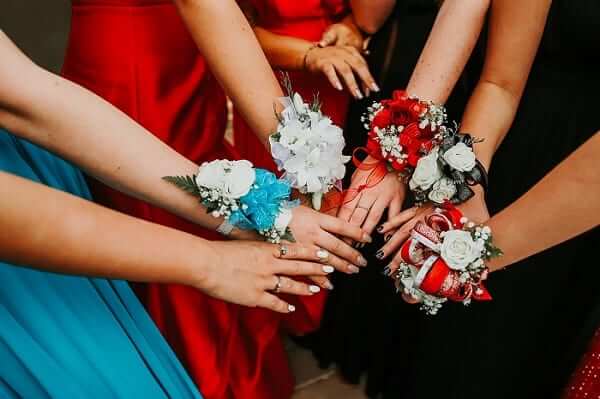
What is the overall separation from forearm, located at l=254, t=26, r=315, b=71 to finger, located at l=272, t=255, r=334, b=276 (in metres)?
0.43

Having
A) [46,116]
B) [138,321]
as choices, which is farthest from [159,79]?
[138,321]

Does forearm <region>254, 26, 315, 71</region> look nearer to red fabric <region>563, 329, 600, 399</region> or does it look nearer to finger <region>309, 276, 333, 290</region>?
finger <region>309, 276, 333, 290</region>

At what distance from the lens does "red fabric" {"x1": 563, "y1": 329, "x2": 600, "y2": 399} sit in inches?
35.6

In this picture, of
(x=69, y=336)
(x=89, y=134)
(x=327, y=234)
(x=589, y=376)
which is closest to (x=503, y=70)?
(x=327, y=234)

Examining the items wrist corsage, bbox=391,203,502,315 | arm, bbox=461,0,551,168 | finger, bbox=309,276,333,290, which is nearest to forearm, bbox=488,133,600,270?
wrist corsage, bbox=391,203,502,315

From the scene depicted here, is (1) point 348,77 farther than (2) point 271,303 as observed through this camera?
Yes

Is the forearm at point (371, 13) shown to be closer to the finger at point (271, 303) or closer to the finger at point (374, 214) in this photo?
the finger at point (374, 214)

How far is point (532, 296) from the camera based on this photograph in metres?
1.09

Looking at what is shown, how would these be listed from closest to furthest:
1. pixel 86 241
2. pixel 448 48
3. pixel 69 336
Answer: pixel 86 241
pixel 69 336
pixel 448 48

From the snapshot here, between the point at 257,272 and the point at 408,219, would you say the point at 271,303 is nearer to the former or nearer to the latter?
the point at 257,272

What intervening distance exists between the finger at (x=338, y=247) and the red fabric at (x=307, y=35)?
23cm

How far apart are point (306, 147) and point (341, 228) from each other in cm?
15

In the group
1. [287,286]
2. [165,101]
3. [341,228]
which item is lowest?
[287,286]

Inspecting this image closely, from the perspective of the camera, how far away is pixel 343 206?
1.03m
